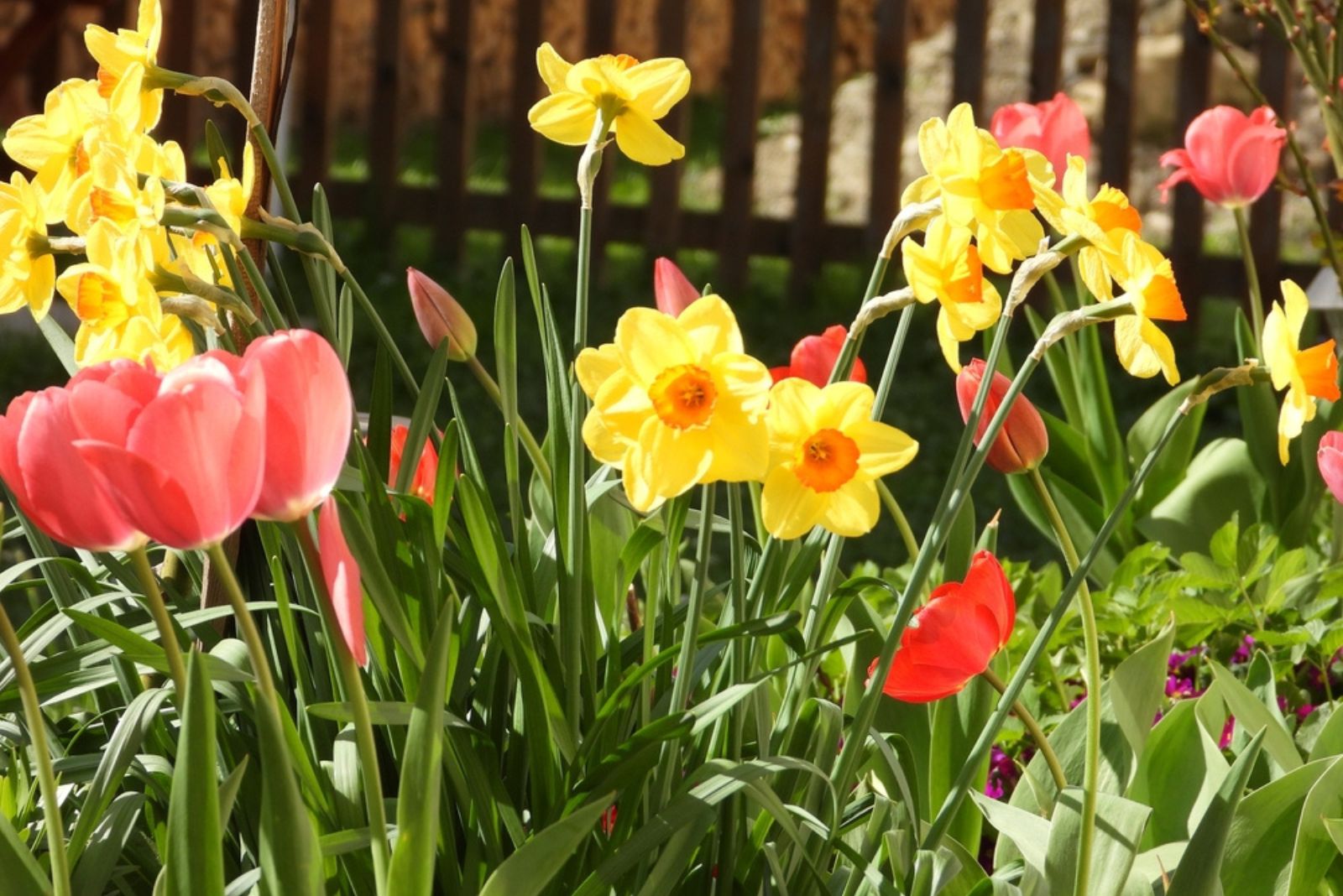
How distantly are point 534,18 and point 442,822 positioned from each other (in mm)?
4840

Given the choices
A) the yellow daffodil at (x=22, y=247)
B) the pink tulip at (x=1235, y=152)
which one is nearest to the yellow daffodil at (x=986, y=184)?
the yellow daffodil at (x=22, y=247)

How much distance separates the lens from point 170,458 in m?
0.49

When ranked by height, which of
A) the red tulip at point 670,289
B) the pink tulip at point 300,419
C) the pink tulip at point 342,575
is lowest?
the pink tulip at point 342,575

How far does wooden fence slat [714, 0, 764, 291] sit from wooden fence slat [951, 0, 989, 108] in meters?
0.68

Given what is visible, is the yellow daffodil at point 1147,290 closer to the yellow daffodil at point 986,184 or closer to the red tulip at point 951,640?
the yellow daffodil at point 986,184

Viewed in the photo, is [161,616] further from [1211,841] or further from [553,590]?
[1211,841]

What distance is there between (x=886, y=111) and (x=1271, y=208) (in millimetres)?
1316

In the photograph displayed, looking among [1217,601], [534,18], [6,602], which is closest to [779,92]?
[534,18]

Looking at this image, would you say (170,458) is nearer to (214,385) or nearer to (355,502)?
(214,385)

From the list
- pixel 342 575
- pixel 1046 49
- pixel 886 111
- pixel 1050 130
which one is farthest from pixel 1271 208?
pixel 342 575

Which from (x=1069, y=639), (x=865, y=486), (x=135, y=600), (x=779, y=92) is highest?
(x=779, y=92)

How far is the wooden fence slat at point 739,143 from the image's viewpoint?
5.14 meters

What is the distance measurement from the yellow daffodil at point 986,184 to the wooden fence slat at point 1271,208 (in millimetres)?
4350

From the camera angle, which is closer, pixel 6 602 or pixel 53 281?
pixel 53 281
